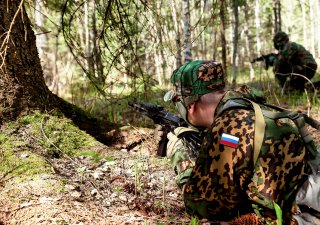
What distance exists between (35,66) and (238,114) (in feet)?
7.94

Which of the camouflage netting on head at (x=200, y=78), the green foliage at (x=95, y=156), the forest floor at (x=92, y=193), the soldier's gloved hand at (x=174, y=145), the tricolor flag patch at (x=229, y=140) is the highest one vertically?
the camouflage netting on head at (x=200, y=78)

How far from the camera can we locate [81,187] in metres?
2.75

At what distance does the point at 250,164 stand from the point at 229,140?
0.18m

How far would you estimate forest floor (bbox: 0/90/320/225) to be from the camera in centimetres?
237

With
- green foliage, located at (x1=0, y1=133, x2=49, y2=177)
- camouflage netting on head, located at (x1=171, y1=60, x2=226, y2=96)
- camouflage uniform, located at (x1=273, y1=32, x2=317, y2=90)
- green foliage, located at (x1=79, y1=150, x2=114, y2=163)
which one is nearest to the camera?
camouflage netting on head, located at (x1=171, y1=60, x2=226, y2=96)

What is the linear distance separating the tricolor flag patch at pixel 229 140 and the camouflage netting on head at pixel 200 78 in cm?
38

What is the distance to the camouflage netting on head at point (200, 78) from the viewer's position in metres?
2.20

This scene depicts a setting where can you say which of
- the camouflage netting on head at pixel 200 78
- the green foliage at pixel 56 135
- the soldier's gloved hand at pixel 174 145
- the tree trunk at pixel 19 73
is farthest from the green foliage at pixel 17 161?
the camouflage netting on head at pixel 200 78

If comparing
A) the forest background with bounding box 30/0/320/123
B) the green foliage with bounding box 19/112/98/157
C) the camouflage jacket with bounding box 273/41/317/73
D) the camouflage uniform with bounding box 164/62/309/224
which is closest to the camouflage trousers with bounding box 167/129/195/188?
the camouflage uniform with bounding box 164/62/309/224

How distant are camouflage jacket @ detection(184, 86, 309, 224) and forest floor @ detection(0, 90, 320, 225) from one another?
0.34 meters

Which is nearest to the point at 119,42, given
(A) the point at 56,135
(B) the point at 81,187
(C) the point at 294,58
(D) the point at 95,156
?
(A) the point at 56,135

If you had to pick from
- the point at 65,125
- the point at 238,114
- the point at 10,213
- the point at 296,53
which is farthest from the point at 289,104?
the point at 10,213

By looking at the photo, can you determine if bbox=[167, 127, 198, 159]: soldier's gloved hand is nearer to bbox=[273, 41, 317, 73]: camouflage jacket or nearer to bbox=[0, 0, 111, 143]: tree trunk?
bbox=[0, 0, 111, 143]: tree trunk

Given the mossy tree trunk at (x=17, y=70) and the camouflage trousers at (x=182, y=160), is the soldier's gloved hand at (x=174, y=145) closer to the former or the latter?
the camouflage trousers at (x=182, y=160)
